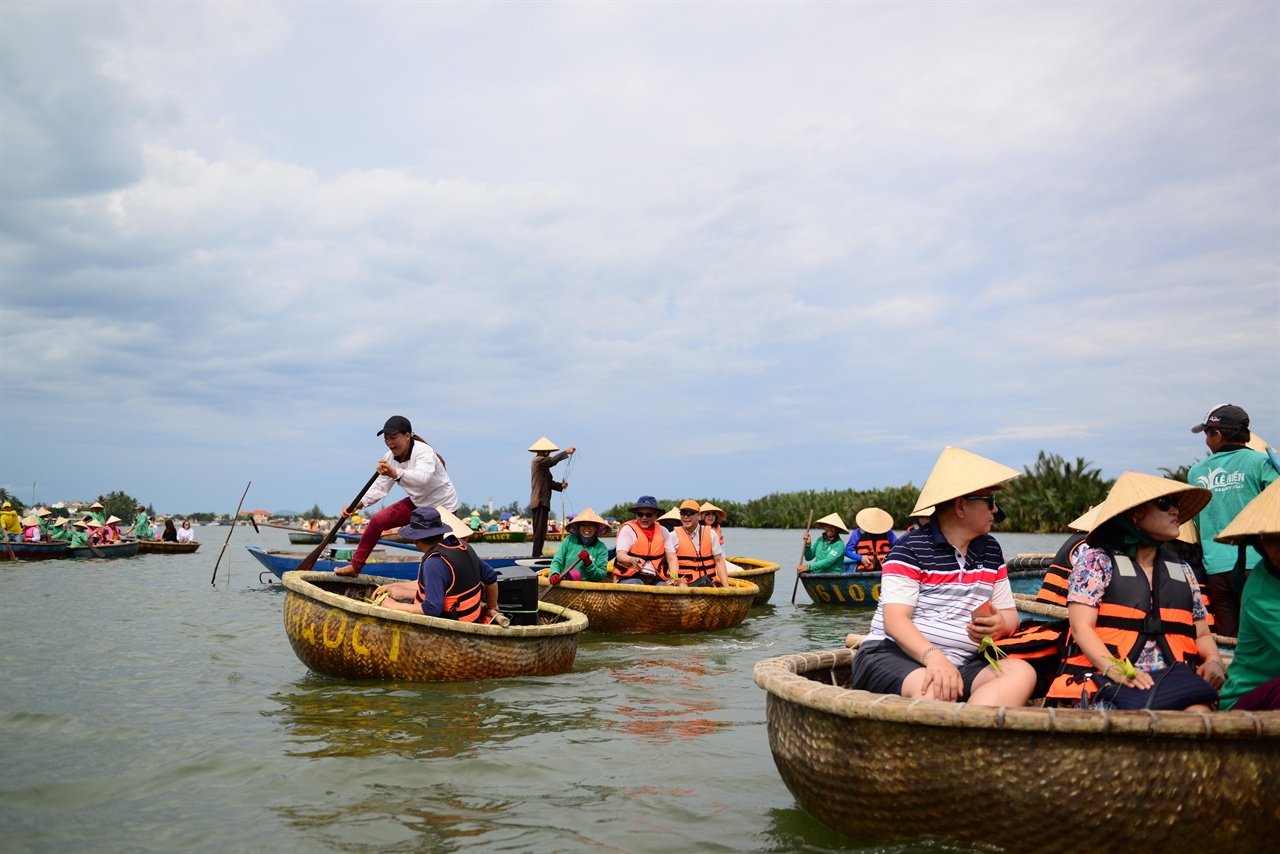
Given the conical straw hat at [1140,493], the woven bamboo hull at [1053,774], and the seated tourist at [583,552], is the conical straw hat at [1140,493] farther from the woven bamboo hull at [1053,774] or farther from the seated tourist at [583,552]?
the seated tourist at [583,552]

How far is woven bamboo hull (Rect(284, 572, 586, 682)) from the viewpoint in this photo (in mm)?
6887

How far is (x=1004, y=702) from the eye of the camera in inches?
145

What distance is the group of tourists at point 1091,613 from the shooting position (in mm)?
3479

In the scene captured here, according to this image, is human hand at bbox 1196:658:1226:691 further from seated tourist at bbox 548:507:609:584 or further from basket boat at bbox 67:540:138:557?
basket boat at bbox 67:540:138:557

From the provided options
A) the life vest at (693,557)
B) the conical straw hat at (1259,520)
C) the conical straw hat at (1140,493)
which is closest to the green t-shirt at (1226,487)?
the conical straw hat at (1140,493)


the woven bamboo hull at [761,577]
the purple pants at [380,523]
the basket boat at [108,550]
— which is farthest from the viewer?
the basket boat at [108,550]

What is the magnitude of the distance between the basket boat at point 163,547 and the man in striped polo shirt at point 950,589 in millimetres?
29684

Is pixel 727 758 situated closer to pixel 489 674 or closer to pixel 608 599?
pixel 489 674

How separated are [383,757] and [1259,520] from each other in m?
4.23

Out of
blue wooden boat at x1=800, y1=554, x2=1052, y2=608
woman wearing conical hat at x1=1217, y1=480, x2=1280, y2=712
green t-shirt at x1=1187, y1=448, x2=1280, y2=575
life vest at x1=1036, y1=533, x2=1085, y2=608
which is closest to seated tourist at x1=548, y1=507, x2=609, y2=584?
blue wooden boat at x1=800, y1=554, x2=1052, y2=608

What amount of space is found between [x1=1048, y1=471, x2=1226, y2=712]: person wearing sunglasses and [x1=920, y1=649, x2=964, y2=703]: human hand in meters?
0.49

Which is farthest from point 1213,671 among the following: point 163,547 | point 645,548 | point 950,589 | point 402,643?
point 163,547

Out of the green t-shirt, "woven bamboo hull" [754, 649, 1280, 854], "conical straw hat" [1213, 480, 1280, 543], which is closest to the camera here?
"woven bamboo hull" [754, 649, 1280, 854]

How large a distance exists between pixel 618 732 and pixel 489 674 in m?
1.59
